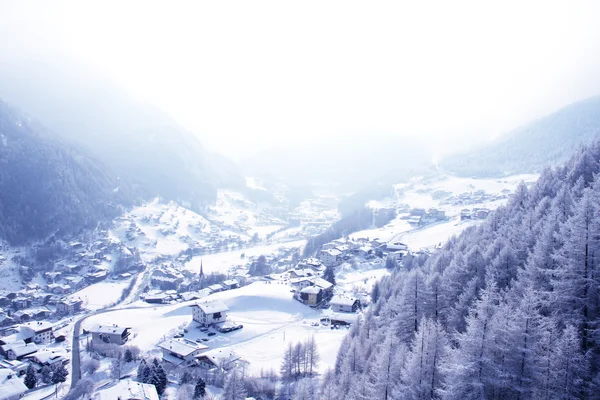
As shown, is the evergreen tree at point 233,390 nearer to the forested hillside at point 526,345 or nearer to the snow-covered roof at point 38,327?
the forested hillside at point 526,345

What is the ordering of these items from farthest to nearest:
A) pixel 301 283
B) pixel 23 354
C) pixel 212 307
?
pixel 301 283
pixel 212 307
pixel 23 354

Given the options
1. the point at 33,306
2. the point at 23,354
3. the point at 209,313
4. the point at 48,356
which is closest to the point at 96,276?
the point at 33,306

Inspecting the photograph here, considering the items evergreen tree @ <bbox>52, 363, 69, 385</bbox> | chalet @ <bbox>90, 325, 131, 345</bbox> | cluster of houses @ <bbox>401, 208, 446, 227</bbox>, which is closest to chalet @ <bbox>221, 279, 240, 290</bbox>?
chalet @ <bbox>90, 325, 131, 345</bbox>

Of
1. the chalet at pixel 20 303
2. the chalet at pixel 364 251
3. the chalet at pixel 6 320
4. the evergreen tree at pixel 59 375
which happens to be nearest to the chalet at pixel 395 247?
the chalet at pixel 364 251

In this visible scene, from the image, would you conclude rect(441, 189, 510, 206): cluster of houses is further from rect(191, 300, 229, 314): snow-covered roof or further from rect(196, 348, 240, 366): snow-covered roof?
rect(196, 348, 240, 366): snow-covered roof

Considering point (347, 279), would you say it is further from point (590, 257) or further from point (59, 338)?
point (590, 257)

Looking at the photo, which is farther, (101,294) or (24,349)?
(101,294)

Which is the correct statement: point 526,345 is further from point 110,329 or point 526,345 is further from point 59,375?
point 110,329
